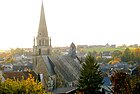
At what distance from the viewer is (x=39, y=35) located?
70562 millimetres

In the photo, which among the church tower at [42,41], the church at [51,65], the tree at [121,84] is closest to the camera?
the tree at [121,84]

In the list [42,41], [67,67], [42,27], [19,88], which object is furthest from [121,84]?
[42,27]

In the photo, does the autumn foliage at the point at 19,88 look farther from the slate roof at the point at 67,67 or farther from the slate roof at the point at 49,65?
the slate roof at the point at 67,67

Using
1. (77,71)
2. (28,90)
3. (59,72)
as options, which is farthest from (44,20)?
(28,90)

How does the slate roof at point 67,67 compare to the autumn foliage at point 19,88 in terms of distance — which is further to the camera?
the slate roof at point 67,67

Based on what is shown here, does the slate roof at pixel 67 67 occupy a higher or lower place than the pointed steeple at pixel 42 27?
lower

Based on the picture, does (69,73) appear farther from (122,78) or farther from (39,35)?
(122,78)

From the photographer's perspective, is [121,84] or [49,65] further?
[49,65]

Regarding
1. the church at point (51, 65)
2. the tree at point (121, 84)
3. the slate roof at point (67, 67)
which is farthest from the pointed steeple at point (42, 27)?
the tree at point (121, 84)

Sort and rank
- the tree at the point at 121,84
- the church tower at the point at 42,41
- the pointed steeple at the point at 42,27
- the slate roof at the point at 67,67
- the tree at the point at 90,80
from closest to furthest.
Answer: the tree at the point at 121,84 → the tree at the point at 90,80 → the slate roof at the point at 67,67 → the church tower at the point at 42,41 → the pointed steeple at the point at 42,27

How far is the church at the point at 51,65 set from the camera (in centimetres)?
5703

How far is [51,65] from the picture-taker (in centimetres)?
5881

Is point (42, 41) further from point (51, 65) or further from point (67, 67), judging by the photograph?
point (51, 65)

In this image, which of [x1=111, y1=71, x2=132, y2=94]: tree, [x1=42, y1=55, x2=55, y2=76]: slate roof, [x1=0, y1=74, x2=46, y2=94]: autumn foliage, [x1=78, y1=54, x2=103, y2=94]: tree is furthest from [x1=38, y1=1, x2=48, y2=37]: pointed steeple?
[x1=111, y1=71, x2=132, y2=94]: tree
